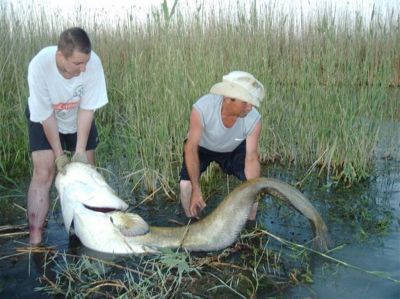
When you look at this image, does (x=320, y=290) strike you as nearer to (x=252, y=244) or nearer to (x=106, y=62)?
(x=252, y=244)

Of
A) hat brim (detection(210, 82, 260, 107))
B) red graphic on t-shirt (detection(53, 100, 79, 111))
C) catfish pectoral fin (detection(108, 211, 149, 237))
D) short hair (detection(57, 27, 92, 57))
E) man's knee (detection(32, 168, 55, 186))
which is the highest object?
short hair (detection(57, 27, 92, 57))

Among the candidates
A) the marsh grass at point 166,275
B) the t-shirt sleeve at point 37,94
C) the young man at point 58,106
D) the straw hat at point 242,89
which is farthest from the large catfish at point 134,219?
the straw hat at point 242,89

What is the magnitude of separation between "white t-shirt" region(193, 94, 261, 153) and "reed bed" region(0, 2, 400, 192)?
2.44 ft

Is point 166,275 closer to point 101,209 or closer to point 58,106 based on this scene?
point 101,209

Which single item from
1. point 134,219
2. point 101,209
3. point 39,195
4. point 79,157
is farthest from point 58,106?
point 134,219

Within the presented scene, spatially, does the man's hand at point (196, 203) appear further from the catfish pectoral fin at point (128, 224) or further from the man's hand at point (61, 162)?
the man's hand at point (61, 162)

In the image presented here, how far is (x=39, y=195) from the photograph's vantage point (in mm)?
3420

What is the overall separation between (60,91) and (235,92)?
3.99 feet

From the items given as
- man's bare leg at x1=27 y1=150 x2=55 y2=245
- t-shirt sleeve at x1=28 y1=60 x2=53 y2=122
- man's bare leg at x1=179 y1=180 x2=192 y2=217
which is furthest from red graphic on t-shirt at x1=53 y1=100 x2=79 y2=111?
man's bare leg at x1=179 y1=180 x2=192 y2=217

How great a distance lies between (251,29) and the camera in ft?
17.8

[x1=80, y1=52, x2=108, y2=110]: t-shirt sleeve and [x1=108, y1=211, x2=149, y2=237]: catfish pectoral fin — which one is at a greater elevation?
[x1=80, y1=52, x2=108, y2=110]: t-shirt sleeve

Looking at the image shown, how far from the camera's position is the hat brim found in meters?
3.36

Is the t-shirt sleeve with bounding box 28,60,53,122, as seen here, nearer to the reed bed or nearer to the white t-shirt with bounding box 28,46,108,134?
the white t-shirt with bounding box 28,46,108,134

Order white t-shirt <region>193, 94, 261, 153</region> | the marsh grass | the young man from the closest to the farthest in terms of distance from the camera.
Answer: the marsh grass < the young man < white t-shirt <region>193, 94, 261, 153</region>
